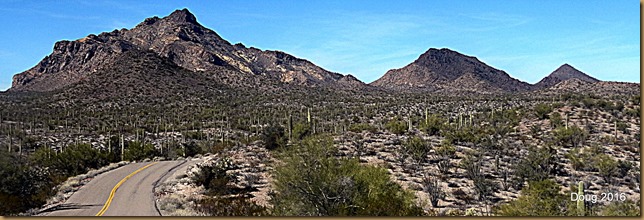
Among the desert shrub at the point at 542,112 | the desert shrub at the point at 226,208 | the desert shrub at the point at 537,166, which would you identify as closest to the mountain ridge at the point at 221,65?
the desert shrub at the point at 542,112

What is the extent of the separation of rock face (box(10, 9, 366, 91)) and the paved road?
257ft

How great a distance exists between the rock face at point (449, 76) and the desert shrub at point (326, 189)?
123 metres

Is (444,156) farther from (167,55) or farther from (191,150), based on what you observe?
(167,55)

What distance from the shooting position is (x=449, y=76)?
538 feet

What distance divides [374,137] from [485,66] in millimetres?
135540

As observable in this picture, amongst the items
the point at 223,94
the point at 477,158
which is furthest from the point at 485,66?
the point at 477,158

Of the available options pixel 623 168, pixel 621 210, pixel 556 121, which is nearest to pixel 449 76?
pixel 556 121

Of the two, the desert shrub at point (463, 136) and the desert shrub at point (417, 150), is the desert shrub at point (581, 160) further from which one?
the desert shrub at point (417, 150)

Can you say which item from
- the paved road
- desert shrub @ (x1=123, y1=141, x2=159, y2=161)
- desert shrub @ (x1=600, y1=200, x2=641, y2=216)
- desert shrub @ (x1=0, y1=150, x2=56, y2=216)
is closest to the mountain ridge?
desert shrub @ (x1=123, y1=141, x2=159, y2=161)

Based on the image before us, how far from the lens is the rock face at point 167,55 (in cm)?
12500

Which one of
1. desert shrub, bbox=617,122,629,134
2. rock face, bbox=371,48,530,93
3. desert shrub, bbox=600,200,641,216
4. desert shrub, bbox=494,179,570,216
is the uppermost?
rock face, bbox=371,48,530,93

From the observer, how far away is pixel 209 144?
50.8 metres

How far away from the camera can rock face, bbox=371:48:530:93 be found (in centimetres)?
14580

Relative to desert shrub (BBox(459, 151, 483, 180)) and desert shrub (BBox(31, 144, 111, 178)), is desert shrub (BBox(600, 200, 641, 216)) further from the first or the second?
desert shrub (BBox(31, 144, 111, 178))
